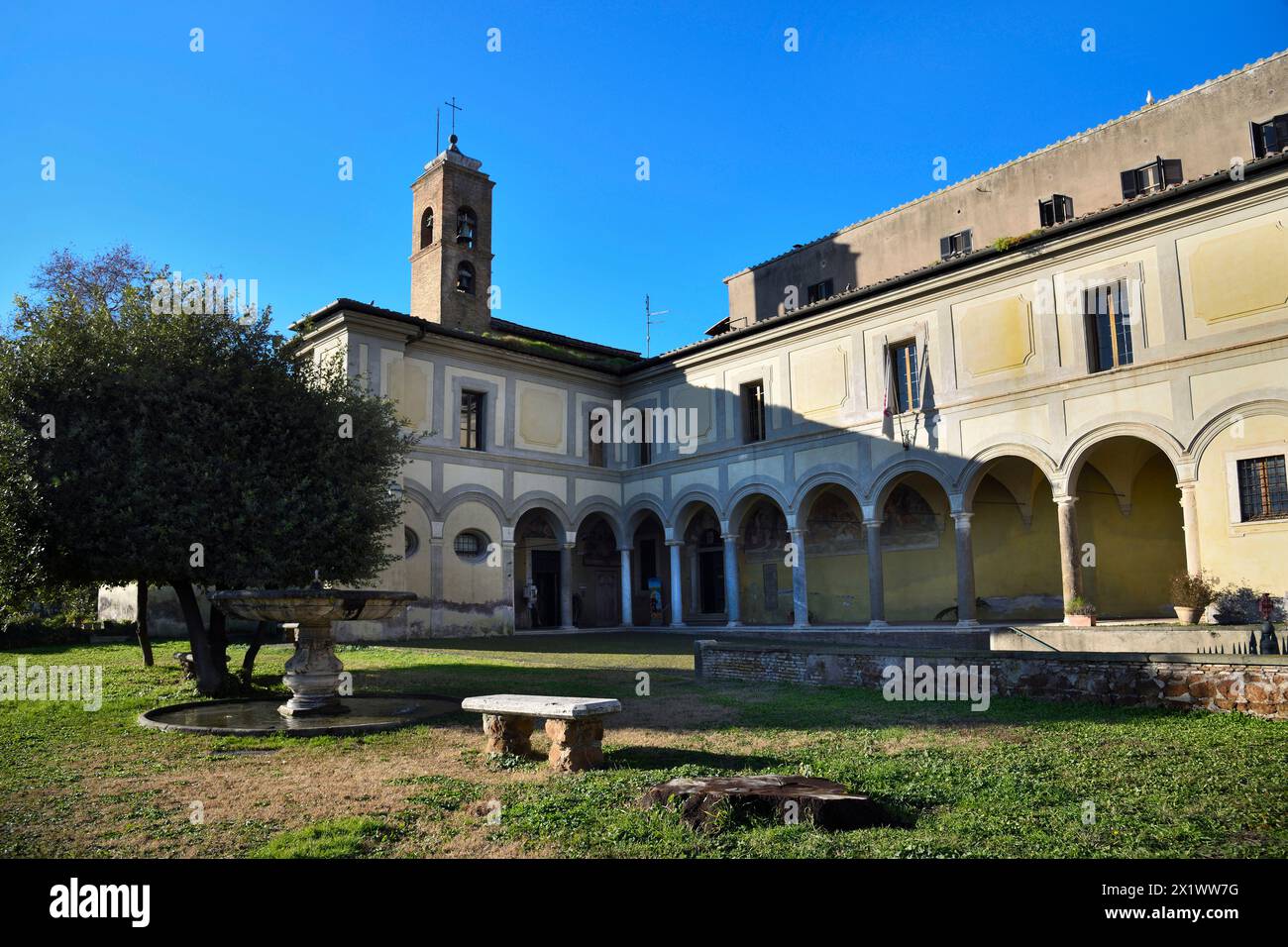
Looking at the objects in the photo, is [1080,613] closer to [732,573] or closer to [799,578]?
[799,578]

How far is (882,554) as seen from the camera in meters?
23.3

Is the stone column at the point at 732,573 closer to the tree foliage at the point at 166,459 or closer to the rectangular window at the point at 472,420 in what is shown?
the rectangular window at the point at 472,420

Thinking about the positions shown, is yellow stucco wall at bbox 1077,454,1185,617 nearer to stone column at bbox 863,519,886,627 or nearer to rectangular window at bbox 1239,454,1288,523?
rectangular window at bbox 1239,454,1288,523

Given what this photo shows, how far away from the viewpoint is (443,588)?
72.9 ft

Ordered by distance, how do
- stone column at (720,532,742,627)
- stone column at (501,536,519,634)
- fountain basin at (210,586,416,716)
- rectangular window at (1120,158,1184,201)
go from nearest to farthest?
fountain basin at (210,586,416,716) < rectangular window at (1120,158,1184,201) < stone column at (501,536,519,634) < stone column at (720,532,742,627)

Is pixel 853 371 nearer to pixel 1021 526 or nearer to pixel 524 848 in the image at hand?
pixel 1021 526

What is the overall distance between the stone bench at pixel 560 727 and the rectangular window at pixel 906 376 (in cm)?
1574

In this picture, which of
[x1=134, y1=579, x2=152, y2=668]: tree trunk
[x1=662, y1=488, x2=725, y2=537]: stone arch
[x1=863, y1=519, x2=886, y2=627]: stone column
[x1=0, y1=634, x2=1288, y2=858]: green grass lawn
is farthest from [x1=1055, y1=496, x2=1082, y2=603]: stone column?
[x1=134, y1=579, x2=152, y2=668]: tree trunk

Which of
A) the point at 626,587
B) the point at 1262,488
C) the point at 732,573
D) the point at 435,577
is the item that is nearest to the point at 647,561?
the point at 626,587

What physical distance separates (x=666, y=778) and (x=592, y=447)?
21.7 m

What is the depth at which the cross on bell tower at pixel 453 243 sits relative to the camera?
28078mm

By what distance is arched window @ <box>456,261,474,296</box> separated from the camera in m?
28.5

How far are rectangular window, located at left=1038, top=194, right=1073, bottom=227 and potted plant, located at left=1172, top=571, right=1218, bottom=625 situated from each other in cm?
991

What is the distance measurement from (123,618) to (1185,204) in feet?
90.8
